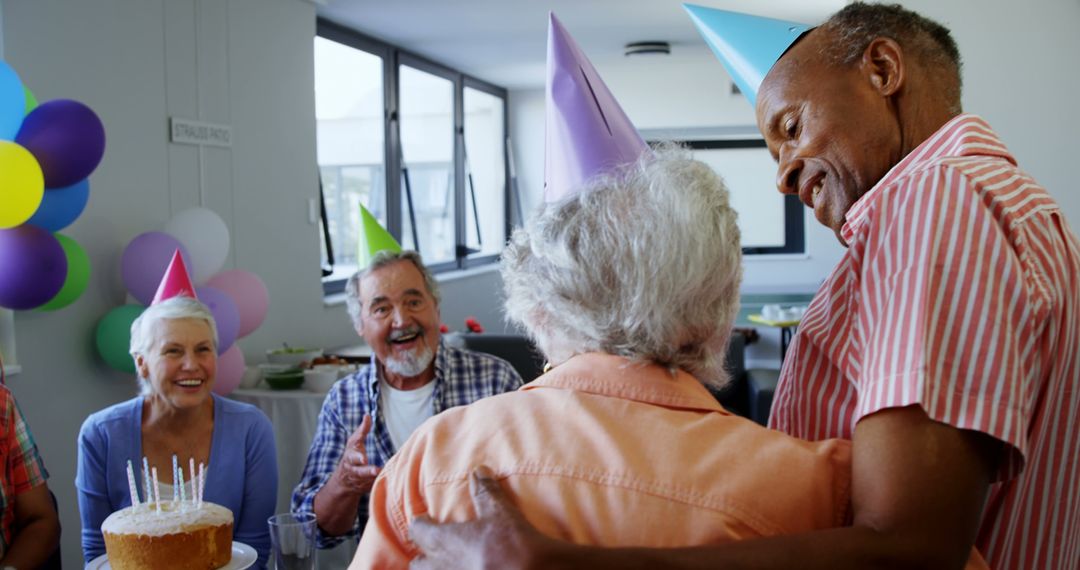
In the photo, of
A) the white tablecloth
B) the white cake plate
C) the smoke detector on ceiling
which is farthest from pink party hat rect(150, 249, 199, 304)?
the smoke detector on ceiling

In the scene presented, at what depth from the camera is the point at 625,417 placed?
2.90ft

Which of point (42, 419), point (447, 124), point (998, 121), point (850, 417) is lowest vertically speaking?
point (42, 419)

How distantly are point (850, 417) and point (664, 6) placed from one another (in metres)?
5.51

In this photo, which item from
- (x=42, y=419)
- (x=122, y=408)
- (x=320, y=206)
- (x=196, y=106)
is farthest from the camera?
(x=320, y=206)

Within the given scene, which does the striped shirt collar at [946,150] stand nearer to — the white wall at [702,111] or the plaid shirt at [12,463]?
the plaid shirt at [12,463]

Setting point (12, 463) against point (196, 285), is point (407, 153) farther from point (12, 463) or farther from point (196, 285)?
point (12, 463)

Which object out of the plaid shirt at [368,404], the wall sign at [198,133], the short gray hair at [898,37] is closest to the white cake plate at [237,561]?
the plaid shirt at [368,404]

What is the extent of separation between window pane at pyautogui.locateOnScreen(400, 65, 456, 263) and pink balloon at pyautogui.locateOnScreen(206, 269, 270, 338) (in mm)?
3205

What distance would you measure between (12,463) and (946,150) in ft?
6.91

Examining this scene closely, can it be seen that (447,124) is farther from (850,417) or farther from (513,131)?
(850,417)

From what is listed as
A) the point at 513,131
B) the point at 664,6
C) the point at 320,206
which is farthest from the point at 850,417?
the point at 513,131

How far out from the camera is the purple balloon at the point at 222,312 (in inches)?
141

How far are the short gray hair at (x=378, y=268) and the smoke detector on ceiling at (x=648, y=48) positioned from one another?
508 centimetres

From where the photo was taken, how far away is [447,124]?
8336 mm
